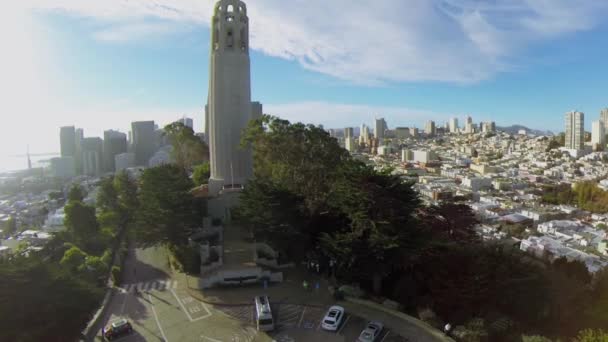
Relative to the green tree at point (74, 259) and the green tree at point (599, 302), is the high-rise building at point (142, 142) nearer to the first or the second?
the green tree at point (74, 259)

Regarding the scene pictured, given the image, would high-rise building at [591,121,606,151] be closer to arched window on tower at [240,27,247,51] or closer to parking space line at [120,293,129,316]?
arched window on tower at [240,27,247,51]

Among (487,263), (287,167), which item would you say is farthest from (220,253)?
(487,263)

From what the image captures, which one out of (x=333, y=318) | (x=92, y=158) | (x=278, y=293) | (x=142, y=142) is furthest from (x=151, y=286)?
(x=92, y=158)

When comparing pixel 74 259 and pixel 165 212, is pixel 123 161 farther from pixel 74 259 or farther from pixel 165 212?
pixel 165 212

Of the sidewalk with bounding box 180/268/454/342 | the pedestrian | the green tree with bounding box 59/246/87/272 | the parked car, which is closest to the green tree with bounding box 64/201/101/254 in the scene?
the green tree with bounding box 59/246/87/272

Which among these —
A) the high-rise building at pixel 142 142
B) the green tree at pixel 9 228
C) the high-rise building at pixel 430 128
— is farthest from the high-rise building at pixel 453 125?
the green tree at pixel 9 228

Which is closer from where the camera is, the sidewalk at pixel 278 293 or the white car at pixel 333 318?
the white car at pixel 333 318
